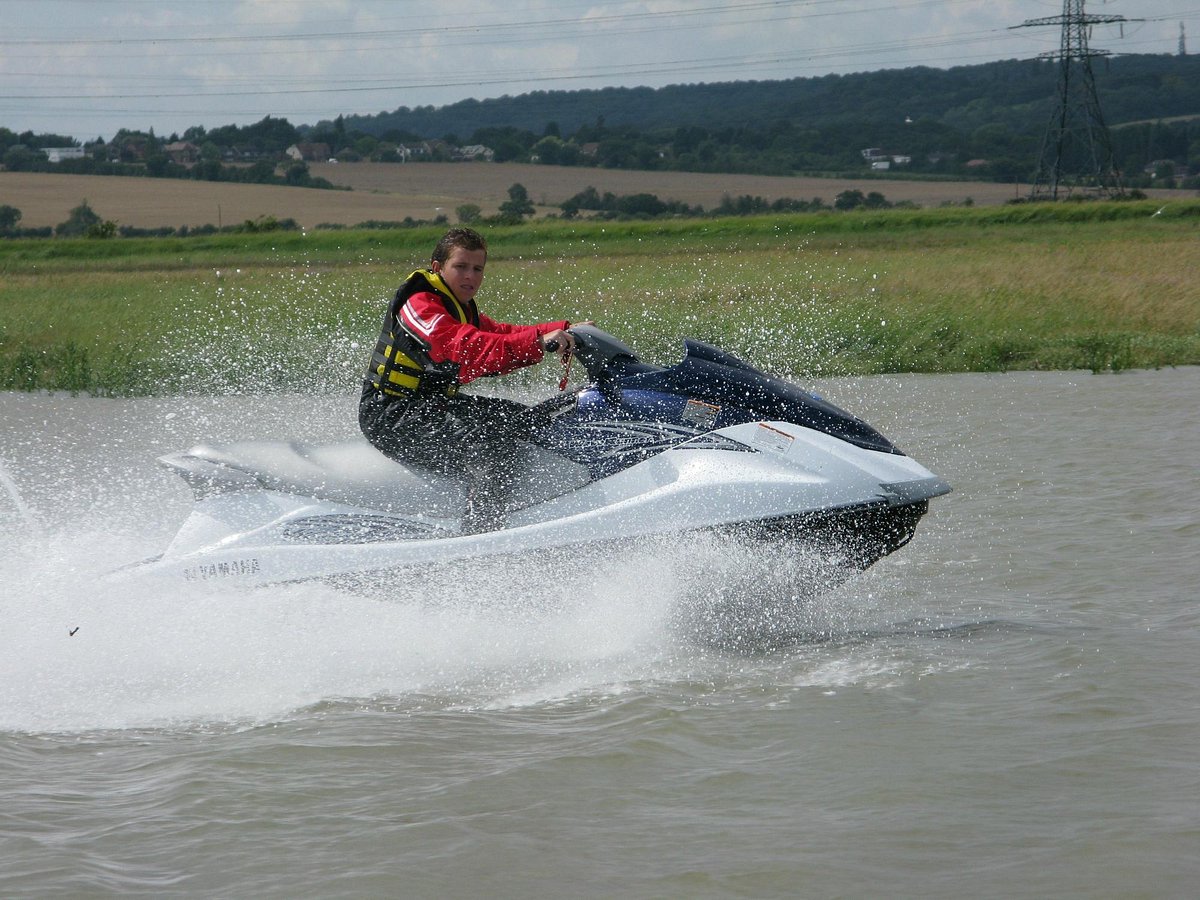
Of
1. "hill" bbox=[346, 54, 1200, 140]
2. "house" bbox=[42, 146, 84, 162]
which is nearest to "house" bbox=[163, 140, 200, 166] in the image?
"house" bbox=[42, 146, 84, 162]

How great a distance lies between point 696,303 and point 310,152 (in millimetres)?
72429

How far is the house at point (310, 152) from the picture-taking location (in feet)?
284

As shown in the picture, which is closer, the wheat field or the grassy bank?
the grassy bank

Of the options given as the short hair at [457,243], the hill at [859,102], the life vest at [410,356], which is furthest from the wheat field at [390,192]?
the life vest at [410,356]

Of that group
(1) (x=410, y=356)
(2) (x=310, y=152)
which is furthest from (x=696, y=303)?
(2) (x=310, y=152)

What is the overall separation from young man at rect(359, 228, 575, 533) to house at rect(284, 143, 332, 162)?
83.9 m

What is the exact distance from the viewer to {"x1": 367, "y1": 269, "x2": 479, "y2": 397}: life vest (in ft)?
16.9

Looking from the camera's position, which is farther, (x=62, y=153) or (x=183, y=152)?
(x=62, y=153)

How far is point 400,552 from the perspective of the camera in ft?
16.6

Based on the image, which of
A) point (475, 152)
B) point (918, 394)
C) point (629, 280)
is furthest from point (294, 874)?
point (475, 152)

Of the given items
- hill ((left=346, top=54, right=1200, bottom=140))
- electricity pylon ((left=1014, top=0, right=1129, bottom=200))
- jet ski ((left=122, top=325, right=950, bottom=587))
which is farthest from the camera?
hill ((left=346, top=54, right=1200, bottom=140))

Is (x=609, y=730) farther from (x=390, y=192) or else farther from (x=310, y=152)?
(x=310, y=152)

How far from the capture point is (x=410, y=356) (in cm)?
516

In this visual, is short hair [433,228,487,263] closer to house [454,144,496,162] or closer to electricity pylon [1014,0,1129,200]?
electricity pylon [1014,0,1129,200]
